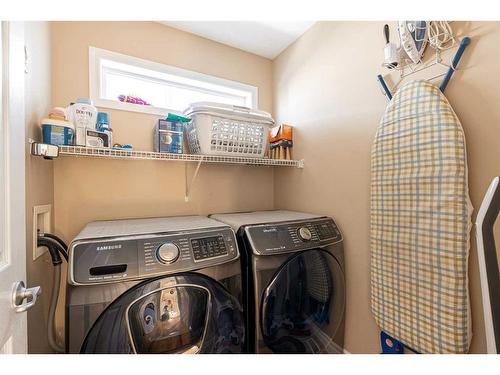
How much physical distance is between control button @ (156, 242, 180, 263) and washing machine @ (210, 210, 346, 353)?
336 millimetres

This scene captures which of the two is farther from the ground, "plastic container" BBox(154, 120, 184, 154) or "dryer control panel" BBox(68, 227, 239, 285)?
"plastic container" BBox(154, 120, 184, 154)

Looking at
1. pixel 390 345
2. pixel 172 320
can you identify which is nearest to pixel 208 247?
pixel 172 320

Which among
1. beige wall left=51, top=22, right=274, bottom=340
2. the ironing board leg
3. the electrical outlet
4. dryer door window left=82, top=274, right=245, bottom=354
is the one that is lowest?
the ironing board leg

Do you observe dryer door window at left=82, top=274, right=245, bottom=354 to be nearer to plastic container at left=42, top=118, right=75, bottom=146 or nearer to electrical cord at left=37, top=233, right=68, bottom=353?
electrical cord at left=37, top=233, right=68, bottom=353

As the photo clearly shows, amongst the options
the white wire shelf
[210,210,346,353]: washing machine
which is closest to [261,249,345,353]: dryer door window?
[210,210,346,353]: washing machine

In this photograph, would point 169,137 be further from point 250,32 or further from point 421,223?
point 421,223

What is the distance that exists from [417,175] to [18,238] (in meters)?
1.45

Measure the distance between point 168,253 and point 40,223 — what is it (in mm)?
A: 732

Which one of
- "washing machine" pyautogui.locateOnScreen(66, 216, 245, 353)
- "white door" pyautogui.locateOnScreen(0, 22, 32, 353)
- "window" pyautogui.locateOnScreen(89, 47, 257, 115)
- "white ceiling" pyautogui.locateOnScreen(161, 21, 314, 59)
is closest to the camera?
"white door" pyautogui.locateOnScreen(0, 22, 32, 353)

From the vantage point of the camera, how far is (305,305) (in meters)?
1.19

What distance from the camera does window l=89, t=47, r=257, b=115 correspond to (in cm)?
148

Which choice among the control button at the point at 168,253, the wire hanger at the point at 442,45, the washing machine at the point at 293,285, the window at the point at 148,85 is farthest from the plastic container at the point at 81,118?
the wire hanger at the point at 442,45
